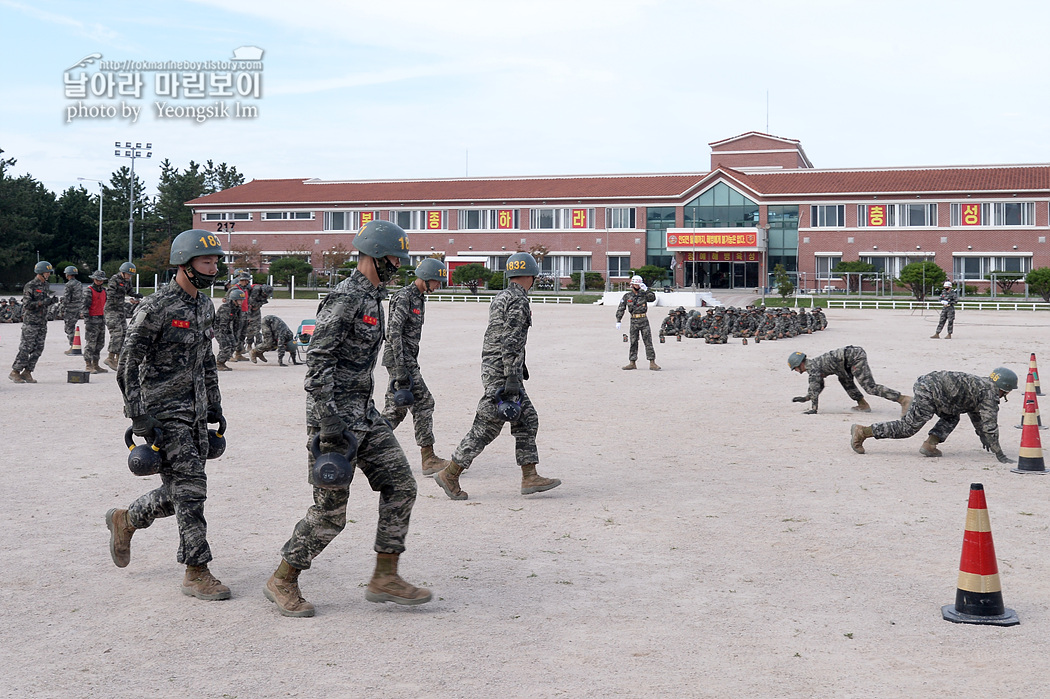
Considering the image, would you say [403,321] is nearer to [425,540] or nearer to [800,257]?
[425,540]

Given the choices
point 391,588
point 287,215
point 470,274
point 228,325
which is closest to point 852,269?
point 470,274

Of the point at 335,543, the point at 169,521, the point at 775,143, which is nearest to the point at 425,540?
the point at 335,543

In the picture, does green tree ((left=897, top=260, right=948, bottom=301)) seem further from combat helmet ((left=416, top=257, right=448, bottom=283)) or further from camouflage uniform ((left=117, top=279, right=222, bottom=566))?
camouflage uniform ((left=117, top=279, right=222, bottom=566))

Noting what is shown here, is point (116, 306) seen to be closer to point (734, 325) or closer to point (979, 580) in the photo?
point (979, 580)

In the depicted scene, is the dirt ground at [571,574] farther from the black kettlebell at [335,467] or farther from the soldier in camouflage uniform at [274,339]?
the soldier in camouflage uniform at [274,339]

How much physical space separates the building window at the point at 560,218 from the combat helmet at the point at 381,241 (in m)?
74.5

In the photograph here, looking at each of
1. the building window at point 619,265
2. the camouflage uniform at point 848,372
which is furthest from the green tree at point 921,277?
the camouflage uniform at point 848,372

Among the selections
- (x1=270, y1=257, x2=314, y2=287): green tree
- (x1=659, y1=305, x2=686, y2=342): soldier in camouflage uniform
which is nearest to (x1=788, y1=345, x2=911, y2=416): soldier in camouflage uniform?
(x1=659, y1=305, x2=686, y2=342): soldier in camouflage uniform

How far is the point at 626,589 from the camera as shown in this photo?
19.7 ft

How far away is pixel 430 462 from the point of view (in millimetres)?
9641

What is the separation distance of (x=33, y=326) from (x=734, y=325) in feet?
64.4

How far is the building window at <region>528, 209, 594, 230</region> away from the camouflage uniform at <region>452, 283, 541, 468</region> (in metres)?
71.5

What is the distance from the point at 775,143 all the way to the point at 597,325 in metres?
54.2

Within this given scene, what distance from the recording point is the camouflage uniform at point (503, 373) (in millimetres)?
8297
